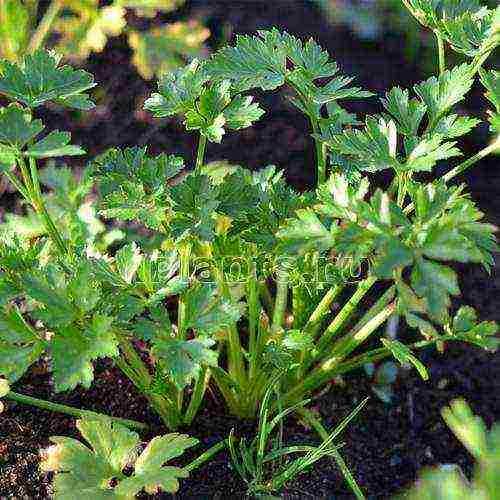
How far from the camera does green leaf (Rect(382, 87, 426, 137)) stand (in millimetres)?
1461

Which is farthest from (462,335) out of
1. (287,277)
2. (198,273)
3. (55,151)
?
(55,151)

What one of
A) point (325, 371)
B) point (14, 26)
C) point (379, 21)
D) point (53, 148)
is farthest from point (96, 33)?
point (379, 21)

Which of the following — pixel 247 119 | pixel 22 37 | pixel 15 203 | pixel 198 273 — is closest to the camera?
pixel 247 119

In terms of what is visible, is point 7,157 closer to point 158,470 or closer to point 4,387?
point 4,387

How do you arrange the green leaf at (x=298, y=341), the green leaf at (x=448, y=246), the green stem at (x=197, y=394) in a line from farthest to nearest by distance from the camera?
1. the green stem at (x=197, y=394)
2. the green leaf at (x=298, y=341)
3. the green leaf at (x=448, y=246)

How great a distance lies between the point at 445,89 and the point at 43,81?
0.72 metres

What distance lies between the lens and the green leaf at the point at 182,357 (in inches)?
51.0

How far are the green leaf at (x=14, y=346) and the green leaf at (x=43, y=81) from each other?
382 mm

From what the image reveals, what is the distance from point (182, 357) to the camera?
4.29 ft

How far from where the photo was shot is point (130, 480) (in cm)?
133

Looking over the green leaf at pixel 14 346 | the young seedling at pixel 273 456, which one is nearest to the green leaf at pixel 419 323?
the young seedling at pixel 273 456

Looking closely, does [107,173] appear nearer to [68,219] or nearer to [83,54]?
[68,219]

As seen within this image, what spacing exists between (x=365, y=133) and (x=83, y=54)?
1.14m

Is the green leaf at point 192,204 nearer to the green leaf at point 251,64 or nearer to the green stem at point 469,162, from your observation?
the green leaf at point 251,64
